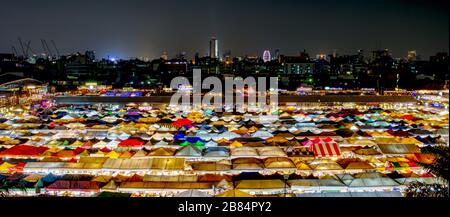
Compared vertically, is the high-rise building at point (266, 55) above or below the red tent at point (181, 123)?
above

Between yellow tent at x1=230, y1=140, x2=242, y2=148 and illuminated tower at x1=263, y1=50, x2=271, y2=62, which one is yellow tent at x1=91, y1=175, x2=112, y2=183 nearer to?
yellow tent at x1=230, y1=140, x2=242, y2=148

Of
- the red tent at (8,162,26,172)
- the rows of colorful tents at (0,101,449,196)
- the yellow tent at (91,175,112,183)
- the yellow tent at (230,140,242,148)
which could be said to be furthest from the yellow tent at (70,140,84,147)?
the yellow tent at (230,140,242,148)

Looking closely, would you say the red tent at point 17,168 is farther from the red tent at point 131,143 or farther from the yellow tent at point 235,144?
the yellow tent at point 235,144

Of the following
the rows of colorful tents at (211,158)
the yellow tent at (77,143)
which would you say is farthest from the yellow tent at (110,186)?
the yellow tent at (77,143)

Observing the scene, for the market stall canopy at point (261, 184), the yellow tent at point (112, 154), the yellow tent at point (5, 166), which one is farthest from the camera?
the yellow tent at point (112, 154)

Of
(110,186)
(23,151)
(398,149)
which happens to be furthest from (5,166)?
(398,149)

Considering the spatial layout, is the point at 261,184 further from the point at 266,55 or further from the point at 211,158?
the point at 266,55

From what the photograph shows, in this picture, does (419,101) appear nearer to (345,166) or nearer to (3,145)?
(345,166)
